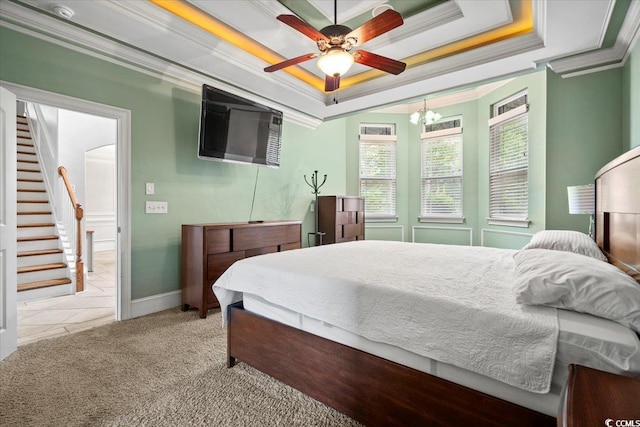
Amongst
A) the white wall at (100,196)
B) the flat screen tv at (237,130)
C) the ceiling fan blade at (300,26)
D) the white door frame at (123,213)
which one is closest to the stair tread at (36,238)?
the white door frame at (123,213)

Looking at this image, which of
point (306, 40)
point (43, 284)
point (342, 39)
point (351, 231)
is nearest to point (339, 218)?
point (351, 231)

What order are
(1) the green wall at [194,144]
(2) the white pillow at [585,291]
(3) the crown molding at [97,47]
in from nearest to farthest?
(2) the white pillow at [585,291] → (3) the crown molding at [97,47] → (1) the green wall at [194,144]

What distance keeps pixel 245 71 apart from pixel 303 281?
2.76 m

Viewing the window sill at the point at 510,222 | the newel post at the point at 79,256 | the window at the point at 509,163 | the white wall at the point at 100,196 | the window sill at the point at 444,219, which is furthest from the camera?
the white wall at the point at 100,196

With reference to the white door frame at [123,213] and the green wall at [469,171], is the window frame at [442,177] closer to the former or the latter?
the green wall at [469,171]

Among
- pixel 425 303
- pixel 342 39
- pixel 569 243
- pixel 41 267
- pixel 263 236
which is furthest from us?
pixel 41 267

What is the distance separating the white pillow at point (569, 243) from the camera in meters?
1.93

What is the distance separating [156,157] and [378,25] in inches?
97.0

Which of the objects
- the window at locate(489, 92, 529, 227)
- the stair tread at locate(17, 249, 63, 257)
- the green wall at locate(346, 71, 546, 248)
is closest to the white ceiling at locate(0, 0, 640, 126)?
the green wall at locate(346, 71, 546, 248)

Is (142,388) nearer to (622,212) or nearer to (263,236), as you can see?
(263,236)

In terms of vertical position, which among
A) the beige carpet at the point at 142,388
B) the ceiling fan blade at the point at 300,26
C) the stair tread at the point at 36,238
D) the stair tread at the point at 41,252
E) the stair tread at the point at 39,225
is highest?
the ceiling fan blade at the point at 300,26

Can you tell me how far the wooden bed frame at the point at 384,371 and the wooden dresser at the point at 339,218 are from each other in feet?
9.73

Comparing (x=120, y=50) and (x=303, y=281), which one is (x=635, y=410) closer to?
(x=303, y=281)

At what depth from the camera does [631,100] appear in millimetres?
2680
